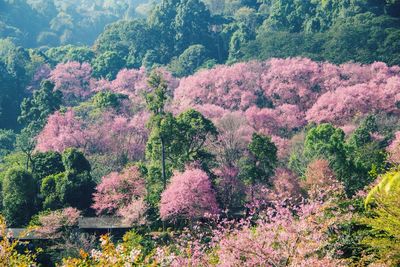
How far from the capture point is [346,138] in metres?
34.0

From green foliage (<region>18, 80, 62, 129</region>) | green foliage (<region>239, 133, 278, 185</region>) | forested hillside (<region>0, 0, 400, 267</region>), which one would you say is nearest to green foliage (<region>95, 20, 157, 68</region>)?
forested hillside (<region>0, 0, 400, 267</region>)

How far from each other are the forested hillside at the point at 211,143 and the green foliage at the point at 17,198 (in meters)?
0.06

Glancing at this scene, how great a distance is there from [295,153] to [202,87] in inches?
572

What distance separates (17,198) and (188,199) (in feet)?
29.3

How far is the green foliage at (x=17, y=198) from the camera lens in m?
26.9

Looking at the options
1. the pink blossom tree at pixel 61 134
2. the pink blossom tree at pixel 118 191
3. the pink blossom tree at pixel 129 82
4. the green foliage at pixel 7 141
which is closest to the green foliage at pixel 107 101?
the pink blossom tree at pixel 61 134

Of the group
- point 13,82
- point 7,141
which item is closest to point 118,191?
point 7,141

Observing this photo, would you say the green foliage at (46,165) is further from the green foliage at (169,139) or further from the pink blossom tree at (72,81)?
the pink blossom tree at (72,81)

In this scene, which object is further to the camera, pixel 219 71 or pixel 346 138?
pixel 219 71

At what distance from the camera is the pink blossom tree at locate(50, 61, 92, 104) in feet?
169

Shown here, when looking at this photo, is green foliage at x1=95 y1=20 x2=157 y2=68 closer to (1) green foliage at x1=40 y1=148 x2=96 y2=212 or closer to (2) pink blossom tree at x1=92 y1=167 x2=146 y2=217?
(1) green foliage at x1=40 y1=148 x2=96 y2=212

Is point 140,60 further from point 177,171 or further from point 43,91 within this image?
point 177,171

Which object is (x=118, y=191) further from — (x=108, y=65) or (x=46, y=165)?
(x=108, y=65)

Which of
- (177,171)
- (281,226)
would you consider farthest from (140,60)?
(281,226)
